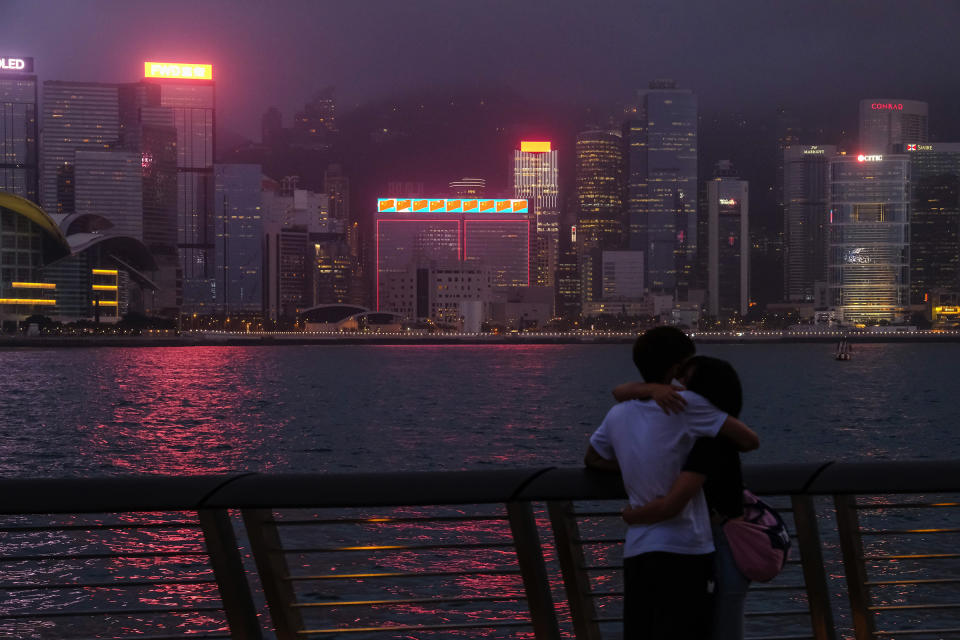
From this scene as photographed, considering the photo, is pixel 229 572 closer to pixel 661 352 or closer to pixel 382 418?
pixel 661 352

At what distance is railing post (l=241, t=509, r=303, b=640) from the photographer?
507 cm

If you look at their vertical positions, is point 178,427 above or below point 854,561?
below

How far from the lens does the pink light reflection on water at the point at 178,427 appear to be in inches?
2109

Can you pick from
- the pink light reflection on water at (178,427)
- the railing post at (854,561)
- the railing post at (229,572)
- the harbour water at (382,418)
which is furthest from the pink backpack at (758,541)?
the pink light reflection on water at (178,427)

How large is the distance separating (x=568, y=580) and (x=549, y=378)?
12934 centimetres

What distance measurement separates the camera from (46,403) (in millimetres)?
95562

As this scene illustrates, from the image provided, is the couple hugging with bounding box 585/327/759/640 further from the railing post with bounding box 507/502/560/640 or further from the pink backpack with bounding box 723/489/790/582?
the railing post with bounding box 507/502/560/640

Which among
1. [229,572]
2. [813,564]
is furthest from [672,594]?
[229,572]

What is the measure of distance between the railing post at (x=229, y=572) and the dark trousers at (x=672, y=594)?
169cm

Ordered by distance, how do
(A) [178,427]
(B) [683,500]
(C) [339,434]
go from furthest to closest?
(A) [178,427] → (C) [339,434] → (B) [683,500]

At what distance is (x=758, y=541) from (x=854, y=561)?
830 mm

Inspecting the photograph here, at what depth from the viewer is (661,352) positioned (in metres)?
5.14

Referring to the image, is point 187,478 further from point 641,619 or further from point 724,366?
point 724,366

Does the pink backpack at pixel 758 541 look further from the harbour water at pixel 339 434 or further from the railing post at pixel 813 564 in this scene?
the harbour water at pixel 339 434
